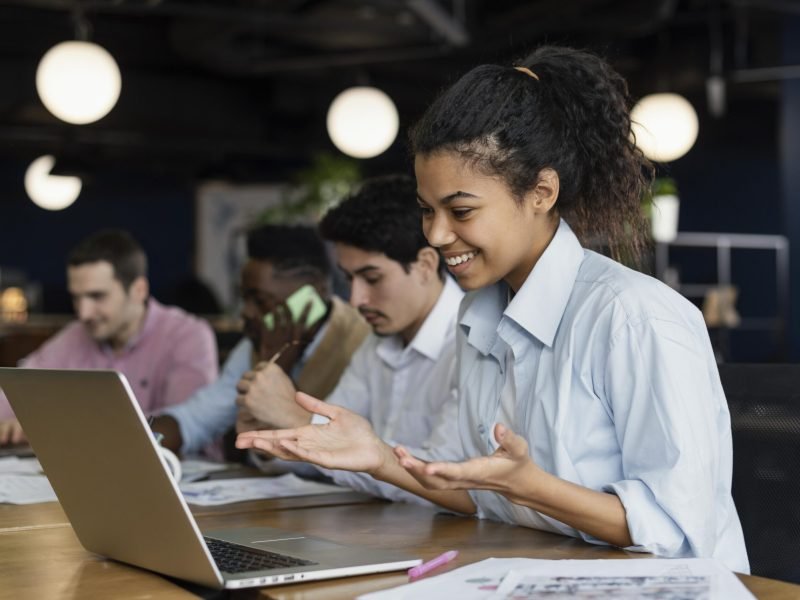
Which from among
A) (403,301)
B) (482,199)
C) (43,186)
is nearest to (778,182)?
(43,186)

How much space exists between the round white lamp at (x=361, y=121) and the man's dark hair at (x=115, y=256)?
2.94 meters

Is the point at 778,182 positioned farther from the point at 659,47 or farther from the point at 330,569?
the point at 330,569

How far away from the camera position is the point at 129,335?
4.02 metres

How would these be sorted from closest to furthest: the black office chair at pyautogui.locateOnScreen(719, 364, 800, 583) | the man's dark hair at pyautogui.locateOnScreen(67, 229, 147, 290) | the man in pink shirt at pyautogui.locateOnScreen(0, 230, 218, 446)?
1. the black office chair at pyautogui.locateOnScreen(719, 364, 800, 583)
2. the man in pink shirt at pyautogui.locateOnScreen(0, 230, 218, 446)
3. the man's dark hair at pyautogui.locateOnScreen(67, 229, 147, 290)

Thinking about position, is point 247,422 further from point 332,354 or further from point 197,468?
point 332,354

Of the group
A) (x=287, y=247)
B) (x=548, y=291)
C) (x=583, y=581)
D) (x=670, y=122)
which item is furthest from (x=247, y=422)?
(x=670, y=122)

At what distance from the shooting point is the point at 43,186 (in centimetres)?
1095

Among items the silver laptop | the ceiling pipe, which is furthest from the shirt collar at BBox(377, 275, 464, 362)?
the ceiling pipe

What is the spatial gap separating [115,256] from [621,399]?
288 centimetres

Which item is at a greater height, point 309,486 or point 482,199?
point 482,199

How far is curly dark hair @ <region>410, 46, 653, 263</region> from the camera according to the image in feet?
5.59

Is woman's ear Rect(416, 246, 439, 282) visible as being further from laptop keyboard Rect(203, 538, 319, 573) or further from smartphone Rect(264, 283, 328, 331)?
laptop keyboard Rect(203, 538, 319, 573)

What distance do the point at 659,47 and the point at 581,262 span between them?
785cm

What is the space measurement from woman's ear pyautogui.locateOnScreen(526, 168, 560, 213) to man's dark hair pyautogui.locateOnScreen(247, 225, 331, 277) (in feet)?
5.44
